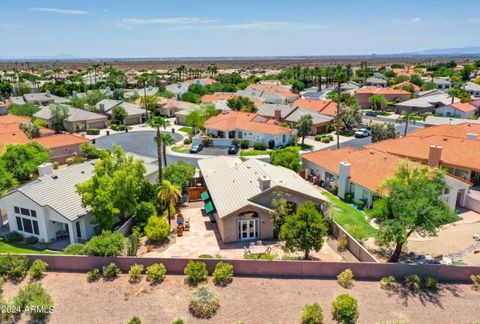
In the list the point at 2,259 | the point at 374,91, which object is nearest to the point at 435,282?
the point at 2,259

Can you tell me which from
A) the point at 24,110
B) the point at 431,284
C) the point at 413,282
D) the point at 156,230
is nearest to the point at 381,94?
the point at 24,110

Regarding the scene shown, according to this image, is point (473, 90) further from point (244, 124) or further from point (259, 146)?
point (259, 146)

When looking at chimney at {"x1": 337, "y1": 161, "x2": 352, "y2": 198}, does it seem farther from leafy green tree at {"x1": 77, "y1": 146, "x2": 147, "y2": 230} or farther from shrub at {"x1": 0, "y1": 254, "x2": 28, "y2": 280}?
shrub at {"x1": 0, "y1": 254, "x2": 28, "y2": 280}

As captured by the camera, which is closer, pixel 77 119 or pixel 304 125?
pixel 304 125

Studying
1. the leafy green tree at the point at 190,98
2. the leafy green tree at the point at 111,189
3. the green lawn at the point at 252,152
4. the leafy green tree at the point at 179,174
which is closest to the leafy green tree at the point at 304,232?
the leafy green tree at the point at 111,189

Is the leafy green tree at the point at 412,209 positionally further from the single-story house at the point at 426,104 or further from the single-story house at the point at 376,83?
the single-story house at the point at 376,83
